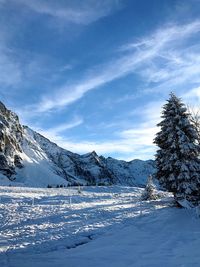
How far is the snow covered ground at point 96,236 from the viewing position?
1386cm

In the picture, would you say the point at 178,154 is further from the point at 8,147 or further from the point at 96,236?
the point at 8,147

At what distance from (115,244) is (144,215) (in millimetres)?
7843

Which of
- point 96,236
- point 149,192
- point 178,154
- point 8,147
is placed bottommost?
point 96,236

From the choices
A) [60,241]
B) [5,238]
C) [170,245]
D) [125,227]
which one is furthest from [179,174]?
[5,238]

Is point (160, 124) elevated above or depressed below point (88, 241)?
above

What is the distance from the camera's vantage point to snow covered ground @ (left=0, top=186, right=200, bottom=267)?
13.9m

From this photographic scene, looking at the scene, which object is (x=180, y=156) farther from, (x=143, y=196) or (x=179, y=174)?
(x=143, y=196)

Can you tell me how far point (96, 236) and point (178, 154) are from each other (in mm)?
11714

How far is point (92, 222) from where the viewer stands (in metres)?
21.3

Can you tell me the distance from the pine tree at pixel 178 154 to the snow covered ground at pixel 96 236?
1811 millimetres

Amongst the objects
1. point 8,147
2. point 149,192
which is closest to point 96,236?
point 149,192

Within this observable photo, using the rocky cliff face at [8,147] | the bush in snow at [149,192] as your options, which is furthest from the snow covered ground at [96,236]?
the rocky cliff face at [8,147]

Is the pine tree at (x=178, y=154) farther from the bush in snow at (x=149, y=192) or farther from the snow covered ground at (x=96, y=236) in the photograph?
the bush in snow at (x=149, y=192)

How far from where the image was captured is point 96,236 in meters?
18.2
